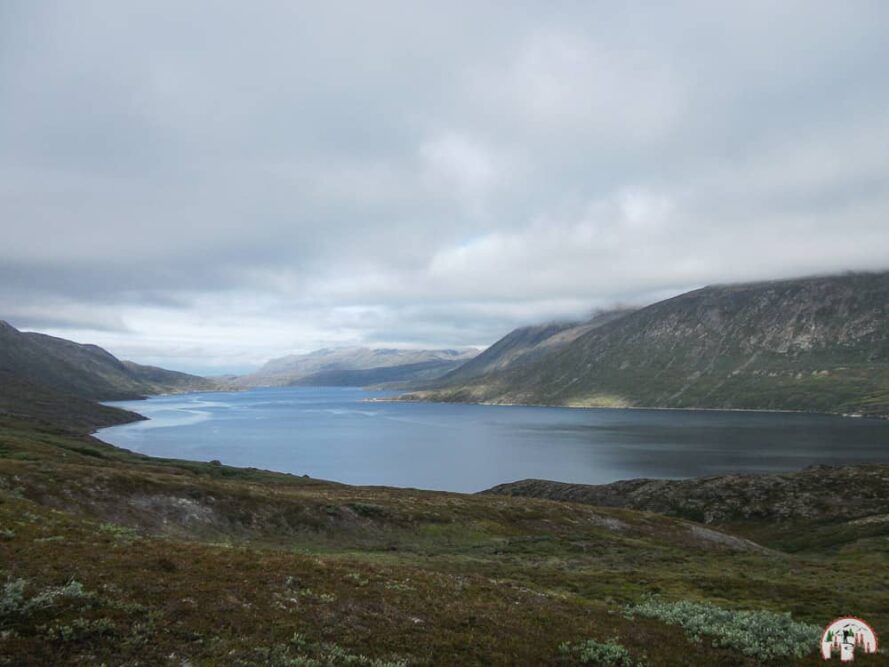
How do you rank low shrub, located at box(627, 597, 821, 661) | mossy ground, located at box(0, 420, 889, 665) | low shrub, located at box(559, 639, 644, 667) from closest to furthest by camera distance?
mossy ground, located at box(0, 420, 889, 665) → low shrub, located at box(559, 639, 644, 667) → low shrub, located at box(627, 597, 821, 661)

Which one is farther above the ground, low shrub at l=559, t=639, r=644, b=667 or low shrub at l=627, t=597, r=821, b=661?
low shrub at l=559, t=639, r=644, b=667

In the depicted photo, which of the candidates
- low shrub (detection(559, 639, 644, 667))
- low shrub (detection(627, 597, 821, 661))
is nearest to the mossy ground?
low shrub (detection(559, 639, 644, 667))

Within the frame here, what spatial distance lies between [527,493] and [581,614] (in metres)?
96.8

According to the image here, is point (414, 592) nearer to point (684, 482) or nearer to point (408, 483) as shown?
point (684, 482)

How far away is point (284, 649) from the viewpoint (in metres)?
15.2

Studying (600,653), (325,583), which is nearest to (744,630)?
(600,653)

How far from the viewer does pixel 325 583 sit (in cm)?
2286

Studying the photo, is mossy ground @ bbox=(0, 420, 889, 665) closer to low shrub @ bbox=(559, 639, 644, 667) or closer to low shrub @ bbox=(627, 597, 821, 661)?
low shrub @ bbox=(559, 639, 644, 667)

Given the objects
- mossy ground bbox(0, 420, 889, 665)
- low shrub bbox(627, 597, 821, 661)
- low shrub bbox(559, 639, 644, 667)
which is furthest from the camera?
low shrub bbox(627, 597, 821, 661)

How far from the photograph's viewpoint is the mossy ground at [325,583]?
50.3 ft

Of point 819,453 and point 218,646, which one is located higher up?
point 218,646

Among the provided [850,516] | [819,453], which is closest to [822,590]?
[850,516]

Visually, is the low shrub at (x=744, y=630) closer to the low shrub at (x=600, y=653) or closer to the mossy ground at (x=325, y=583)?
the mossy ground at (x=325, y=583)

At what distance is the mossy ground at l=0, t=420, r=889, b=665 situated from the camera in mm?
15328
